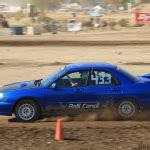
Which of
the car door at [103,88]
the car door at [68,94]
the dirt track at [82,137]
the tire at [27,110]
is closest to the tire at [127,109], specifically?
the car door at [103,88]

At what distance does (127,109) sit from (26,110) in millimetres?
2363

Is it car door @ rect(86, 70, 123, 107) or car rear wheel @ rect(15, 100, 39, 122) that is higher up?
car door @ rect(86, 70, 123, 107)

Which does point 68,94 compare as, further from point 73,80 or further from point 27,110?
point 27,110

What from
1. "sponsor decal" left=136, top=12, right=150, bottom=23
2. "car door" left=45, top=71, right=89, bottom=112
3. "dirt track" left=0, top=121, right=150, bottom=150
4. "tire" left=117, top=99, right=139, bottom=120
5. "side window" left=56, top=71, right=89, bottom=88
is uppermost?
"sponsor decal" left=136, top=12, right=150, bottom=23

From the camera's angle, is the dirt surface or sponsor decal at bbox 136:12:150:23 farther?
sponsor decal at bbox 136:12:150:23

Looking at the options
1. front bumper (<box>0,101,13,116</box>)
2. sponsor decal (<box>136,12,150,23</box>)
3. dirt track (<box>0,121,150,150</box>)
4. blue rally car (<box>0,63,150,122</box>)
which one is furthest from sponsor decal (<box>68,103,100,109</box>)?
sponsor decal (<box>136,12,150,23</box>)

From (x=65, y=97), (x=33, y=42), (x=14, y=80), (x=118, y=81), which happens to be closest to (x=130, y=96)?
(x=118, y=81)

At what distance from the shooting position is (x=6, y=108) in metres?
11.4

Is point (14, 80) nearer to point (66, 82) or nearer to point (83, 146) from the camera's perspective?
point (66, 82)

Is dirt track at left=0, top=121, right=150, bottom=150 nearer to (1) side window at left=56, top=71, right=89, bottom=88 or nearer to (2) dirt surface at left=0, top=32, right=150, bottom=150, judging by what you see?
(2) dirt surface at left=0, top=32, right=150, bottom=150

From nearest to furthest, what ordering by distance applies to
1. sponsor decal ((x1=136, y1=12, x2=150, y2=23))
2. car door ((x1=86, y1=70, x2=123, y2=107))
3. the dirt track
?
the dirt track < car door ((x1=86, y1=70, x2=123, y2=107)) < sponsor decal ((x1=136, y1=12, x2=150, y2=23))

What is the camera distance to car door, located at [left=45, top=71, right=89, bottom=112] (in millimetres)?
11281

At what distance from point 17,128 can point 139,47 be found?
75.9ft

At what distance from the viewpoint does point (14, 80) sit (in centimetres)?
1952
